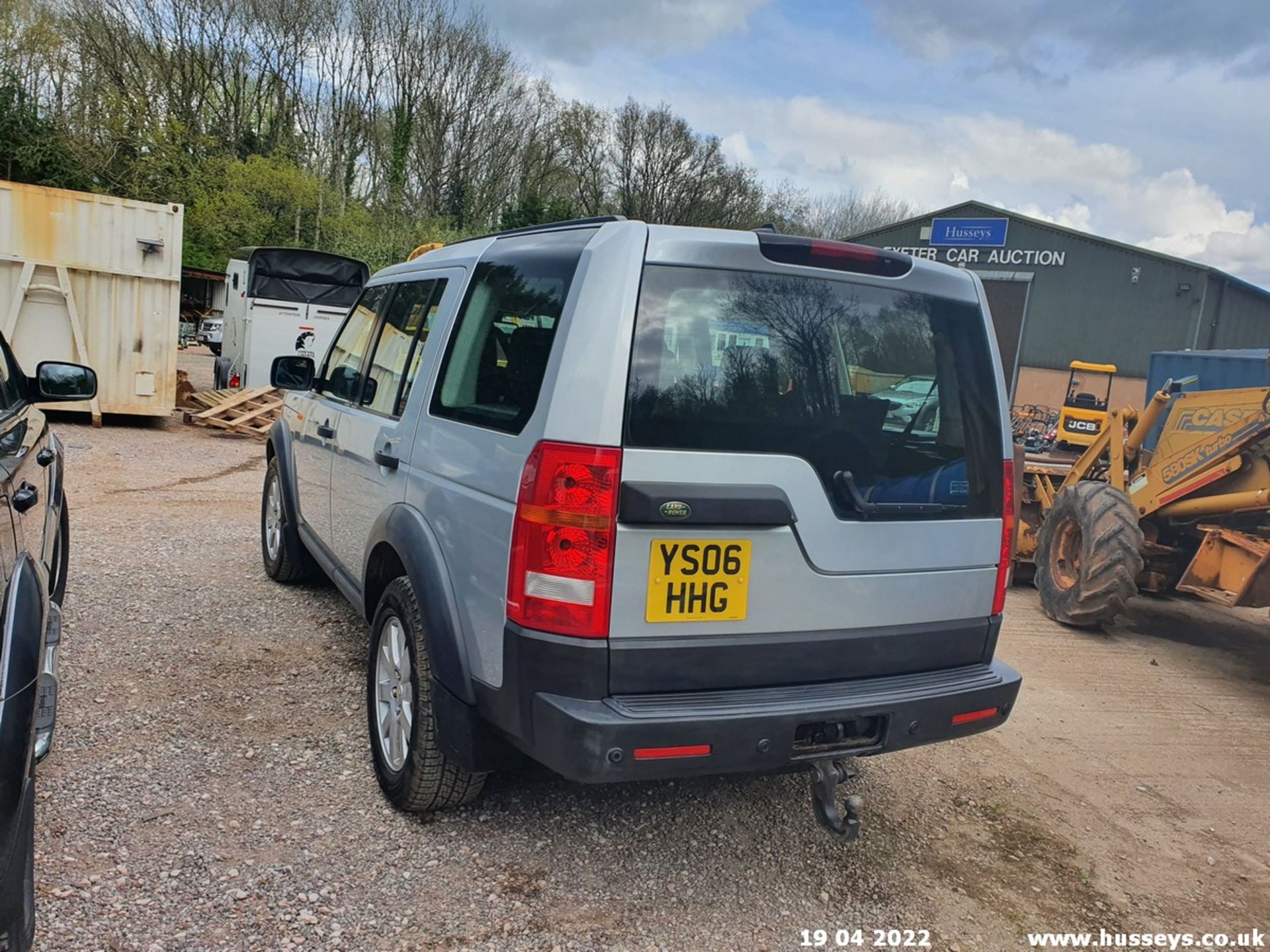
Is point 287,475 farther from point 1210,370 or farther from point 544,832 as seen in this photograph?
point 1210,370

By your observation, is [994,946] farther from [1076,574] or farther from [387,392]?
[1076,574]

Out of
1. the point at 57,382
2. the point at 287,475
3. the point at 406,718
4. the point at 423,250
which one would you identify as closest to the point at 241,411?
the point at 423,250

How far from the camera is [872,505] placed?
267cm

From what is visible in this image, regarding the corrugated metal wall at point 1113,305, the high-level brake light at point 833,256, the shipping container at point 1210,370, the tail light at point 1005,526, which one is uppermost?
the corrugated metal wall at point 1113,305

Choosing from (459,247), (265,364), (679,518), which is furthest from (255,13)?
(679,518)

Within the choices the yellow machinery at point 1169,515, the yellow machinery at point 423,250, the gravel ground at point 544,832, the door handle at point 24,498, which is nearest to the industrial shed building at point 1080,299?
the yellow machinery at point 1169,515

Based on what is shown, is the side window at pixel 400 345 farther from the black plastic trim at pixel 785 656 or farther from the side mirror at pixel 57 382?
the black plastic trim at pixel 785 656

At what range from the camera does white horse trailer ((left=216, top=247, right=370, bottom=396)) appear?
13008 mm

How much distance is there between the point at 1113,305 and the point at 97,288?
2668 centimetres

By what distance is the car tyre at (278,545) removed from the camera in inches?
200

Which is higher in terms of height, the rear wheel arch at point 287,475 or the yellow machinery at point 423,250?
the yellow machinery at point 423,250

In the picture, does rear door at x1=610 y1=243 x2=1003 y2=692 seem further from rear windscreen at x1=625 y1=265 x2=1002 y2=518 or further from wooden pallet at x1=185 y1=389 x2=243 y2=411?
wooden pallet at x1=185 y1=389 x2=243 y2=411

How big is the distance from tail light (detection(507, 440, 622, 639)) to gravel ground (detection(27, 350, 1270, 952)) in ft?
3.17

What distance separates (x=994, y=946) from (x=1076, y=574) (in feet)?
14.8
